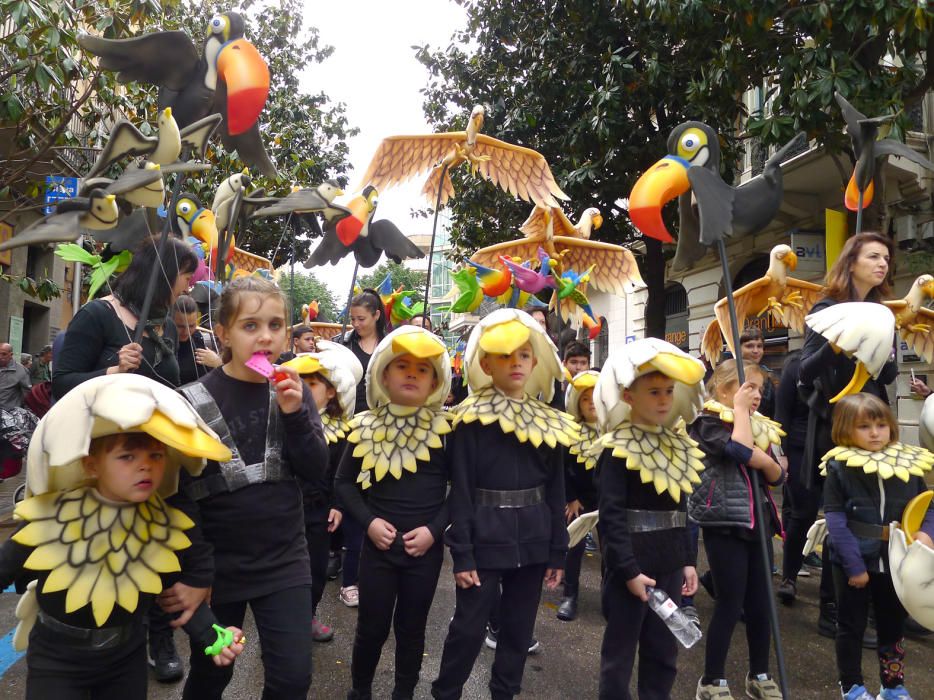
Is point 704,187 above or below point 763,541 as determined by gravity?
above

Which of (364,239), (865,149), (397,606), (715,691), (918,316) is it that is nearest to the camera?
(397,606)

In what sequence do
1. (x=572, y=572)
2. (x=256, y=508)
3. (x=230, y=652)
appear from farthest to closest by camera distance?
(x=572, y=572) < (x=256, y=508) < (x=230, y=652)

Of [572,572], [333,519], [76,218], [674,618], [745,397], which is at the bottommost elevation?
[572,572]

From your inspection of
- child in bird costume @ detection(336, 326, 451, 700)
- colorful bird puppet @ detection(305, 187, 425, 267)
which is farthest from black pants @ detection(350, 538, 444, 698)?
colorful bird puppet @ detection(305, 187, 425, 267)

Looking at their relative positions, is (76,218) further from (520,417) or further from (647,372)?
(647,372)

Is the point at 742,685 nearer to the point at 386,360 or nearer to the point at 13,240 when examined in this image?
the point at 386,360

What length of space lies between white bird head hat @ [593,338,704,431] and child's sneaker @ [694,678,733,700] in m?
1.07

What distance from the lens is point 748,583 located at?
2.87m

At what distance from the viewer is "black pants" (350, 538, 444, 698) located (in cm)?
253

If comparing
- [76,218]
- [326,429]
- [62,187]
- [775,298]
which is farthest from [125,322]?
[62,187]

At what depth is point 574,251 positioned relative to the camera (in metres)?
5.29

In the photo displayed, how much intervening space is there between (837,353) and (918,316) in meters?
0.91

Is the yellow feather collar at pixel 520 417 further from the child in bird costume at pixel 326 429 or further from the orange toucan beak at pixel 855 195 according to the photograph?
the orange toucan beak at pixel 855 195

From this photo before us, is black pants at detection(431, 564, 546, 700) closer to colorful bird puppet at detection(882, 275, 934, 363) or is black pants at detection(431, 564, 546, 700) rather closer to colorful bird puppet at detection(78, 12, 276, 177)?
colorful bird puppet at detection(78, 12, 276, 177)
